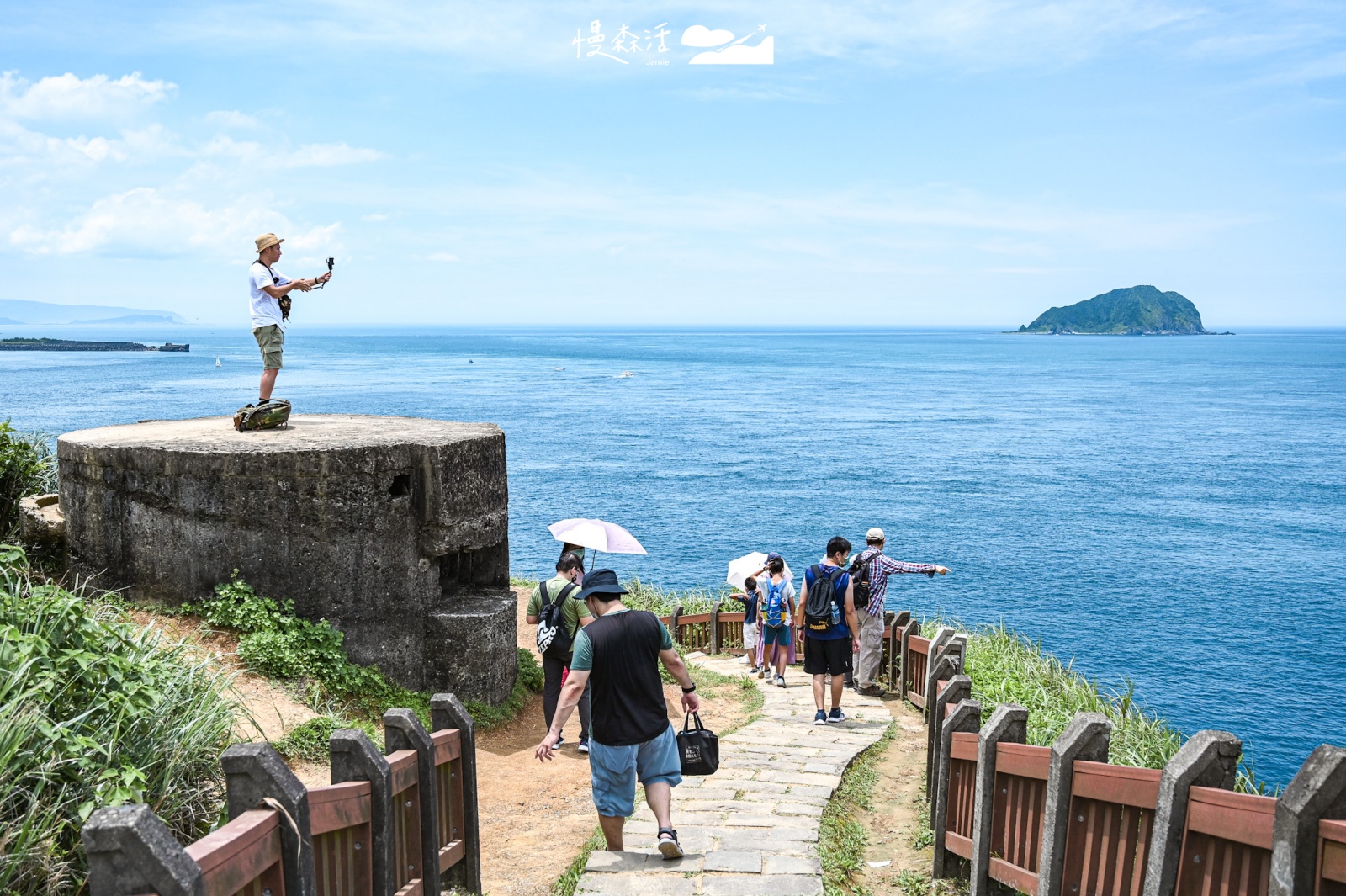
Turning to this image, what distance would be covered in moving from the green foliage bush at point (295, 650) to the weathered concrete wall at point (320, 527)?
133 millimetres

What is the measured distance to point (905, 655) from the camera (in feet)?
37.1

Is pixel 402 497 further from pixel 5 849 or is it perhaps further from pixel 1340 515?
pixel 1340 515

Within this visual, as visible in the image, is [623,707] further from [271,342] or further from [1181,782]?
[271,342]

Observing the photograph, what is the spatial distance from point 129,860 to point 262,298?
760cm

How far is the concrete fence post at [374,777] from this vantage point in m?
4.73

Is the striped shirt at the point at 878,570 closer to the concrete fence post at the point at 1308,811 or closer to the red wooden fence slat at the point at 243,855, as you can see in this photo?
the concrete fence post at the point at 1308,811

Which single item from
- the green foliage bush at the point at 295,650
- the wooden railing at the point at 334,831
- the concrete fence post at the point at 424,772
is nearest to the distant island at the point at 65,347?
the green foliage bush at the point at 295,650

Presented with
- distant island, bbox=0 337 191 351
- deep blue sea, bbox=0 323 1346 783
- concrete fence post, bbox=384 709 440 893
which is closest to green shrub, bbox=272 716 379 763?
concrete fence post, bbox=384 709 440 893

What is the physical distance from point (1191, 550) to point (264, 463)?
105ft

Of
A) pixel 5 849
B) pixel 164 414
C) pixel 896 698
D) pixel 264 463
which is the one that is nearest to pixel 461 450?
pixel 264 463

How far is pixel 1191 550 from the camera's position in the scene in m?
34.3

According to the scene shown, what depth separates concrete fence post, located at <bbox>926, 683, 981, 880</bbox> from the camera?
21.3 ft

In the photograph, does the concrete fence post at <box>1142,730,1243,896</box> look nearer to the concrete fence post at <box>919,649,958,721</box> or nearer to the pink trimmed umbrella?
the concrete fence post at <box>919,649,958,721</box>

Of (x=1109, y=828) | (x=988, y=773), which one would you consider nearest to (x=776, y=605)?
(x=988, y=773)
